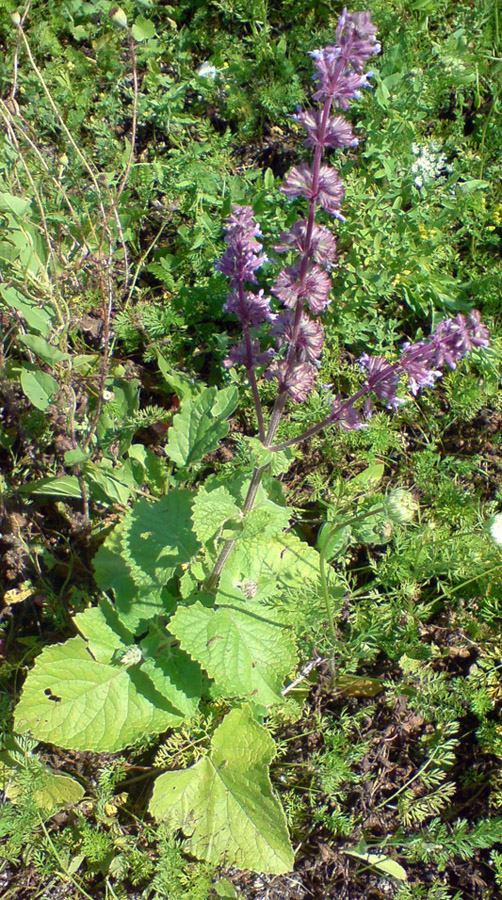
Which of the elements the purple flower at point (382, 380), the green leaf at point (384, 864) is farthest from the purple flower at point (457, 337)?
the green leaf at point (384, 864)

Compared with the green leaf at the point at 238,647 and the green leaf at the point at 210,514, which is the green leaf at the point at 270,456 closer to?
the green leaf at the point at 210,514

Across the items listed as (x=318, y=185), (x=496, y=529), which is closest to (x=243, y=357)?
(x=318, y=185)

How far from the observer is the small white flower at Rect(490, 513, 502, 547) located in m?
2.52

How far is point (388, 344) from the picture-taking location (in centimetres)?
364

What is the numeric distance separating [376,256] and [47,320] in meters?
1.68

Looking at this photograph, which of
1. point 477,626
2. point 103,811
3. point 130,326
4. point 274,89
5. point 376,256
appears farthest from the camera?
point 274,89

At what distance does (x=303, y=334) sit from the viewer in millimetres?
1948

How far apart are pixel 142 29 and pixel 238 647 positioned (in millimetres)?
3666

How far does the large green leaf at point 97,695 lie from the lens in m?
2.56

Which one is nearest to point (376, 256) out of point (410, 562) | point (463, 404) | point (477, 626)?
point (463, 404)

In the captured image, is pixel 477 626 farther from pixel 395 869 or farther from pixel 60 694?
pixel 60 694

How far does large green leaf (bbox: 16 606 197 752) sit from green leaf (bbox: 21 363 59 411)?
92cm

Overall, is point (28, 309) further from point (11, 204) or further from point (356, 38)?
point (356, 38)

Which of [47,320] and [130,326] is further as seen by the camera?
[130,326]
